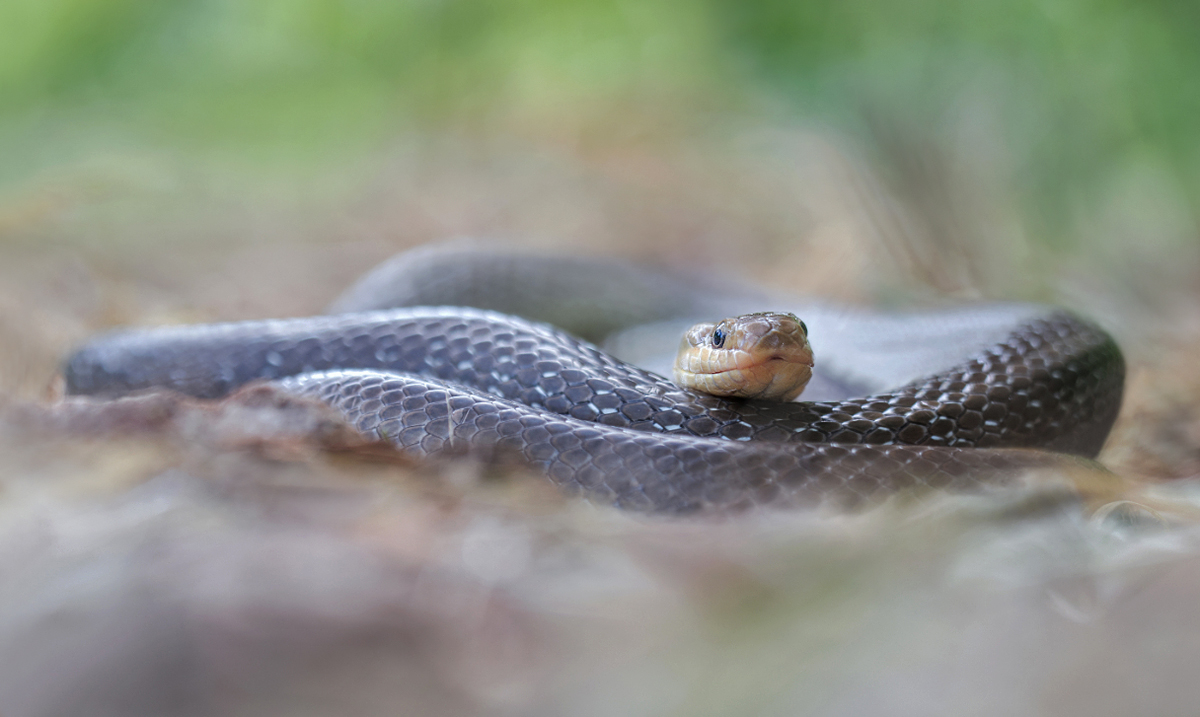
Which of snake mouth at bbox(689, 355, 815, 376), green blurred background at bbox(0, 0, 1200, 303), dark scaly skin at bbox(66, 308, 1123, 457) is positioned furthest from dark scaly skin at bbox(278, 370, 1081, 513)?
green blurred background at bbox(0, 0, 1200, 303)

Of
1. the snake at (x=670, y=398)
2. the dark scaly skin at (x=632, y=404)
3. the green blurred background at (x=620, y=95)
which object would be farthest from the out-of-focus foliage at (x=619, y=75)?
the dark scaly skin at (x=632, y=404)

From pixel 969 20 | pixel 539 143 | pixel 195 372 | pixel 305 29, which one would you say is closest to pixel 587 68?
pixel 539 143

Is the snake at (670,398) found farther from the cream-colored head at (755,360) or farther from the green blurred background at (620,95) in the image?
the green blurred background at (620,95)

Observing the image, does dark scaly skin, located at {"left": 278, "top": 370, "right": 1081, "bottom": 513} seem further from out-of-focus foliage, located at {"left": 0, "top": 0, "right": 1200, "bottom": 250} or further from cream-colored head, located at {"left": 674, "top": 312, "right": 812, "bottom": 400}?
out-of-focus foliage, located at {"left": 0, "top": 0, "right": 1200, "bottom": 250}

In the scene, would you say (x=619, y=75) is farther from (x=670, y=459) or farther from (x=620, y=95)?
(x=670, y=459)

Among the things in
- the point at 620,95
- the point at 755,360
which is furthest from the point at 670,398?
the point at 620,95
